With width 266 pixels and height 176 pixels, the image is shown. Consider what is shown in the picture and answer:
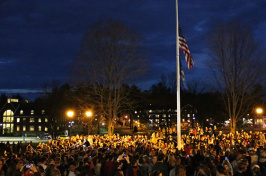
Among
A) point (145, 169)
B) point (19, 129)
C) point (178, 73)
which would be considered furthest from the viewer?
point (19, 129)

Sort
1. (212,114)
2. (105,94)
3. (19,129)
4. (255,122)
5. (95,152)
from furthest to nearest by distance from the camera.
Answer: (19,129) < (255,122) < (212,114) < (105,94) < (95,152)

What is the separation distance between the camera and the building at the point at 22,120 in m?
94.2

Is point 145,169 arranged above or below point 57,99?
below

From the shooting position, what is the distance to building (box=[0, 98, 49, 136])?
9419 cm

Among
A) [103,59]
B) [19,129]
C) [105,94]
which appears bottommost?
[19,129]

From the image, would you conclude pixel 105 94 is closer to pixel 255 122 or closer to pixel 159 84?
pixel 255 122

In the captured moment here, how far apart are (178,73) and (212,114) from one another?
170 feet

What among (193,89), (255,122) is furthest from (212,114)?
(193,89)

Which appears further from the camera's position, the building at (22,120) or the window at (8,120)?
the window at (8,120)

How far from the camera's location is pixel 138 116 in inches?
2867

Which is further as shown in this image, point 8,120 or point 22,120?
point 8,120

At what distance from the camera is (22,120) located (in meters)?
96.1

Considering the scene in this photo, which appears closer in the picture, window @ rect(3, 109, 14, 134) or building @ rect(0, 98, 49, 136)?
building @ rect(0, 98, 49, 136)

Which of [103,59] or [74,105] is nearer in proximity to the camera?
[103,59]
